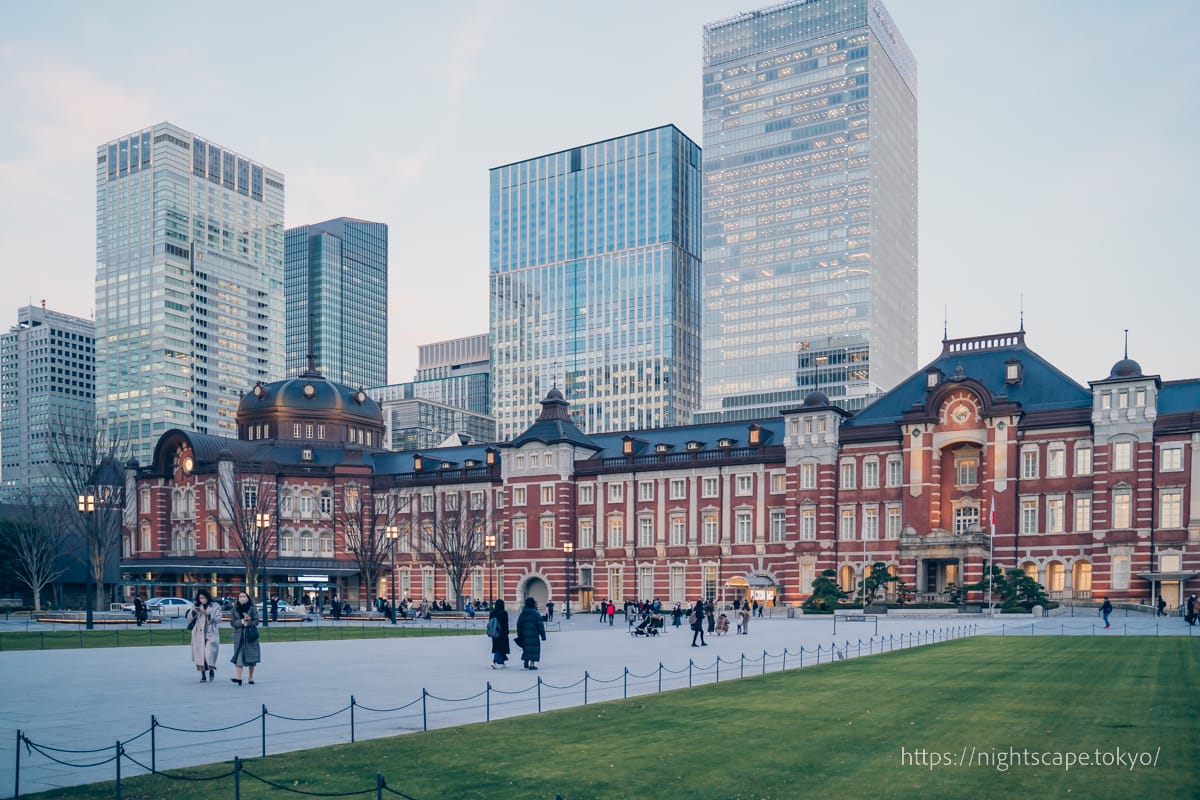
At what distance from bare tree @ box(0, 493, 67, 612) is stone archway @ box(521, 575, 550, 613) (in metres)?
38.3

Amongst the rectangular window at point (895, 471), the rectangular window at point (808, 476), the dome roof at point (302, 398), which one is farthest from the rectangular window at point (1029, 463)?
the dome roof at point (302, 398)

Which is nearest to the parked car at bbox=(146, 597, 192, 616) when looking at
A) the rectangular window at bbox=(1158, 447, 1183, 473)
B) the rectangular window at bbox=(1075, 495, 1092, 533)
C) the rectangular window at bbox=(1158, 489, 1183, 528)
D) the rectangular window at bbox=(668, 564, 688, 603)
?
the rectangular window at bbox=(668, 564, 688, 603)

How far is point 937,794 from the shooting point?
14594mm

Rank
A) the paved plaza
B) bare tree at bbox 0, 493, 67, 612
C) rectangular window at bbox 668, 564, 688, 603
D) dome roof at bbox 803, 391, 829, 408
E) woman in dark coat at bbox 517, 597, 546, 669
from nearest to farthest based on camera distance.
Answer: the paved plaza < woman in dark coat at bbox 517, 597, 546, 669 < bare tree at bbox 0, 493, 67, 612 < dome roof at bbox 803, 391, 829, 408 < rectangular window at bbox 668, 564, 688, 603

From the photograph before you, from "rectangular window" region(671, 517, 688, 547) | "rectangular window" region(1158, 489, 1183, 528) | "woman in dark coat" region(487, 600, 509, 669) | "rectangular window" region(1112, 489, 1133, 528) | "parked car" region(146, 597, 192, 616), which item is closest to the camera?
"woman in dark coat" region(487, 600, 509, 669)

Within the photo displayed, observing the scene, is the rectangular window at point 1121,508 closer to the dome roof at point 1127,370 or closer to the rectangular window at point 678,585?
the dome roof at point 1127,370

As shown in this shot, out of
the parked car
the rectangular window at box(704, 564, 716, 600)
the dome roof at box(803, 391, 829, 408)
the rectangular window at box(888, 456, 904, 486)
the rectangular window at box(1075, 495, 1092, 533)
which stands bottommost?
the parked car

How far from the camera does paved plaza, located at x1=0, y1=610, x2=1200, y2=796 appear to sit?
18.1 m

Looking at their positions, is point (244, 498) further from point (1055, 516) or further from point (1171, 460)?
point (1171, 460)

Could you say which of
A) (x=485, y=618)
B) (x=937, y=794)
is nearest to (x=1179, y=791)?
(x=937, y=794)

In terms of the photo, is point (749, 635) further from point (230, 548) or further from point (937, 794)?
point (230, 548)

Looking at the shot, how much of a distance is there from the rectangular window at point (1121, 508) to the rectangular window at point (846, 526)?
18.8 m

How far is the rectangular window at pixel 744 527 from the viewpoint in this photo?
92.2 meters

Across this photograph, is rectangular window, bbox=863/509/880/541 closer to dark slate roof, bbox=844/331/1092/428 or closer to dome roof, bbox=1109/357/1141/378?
dark slate roof, bbox=844/331/1092/428
